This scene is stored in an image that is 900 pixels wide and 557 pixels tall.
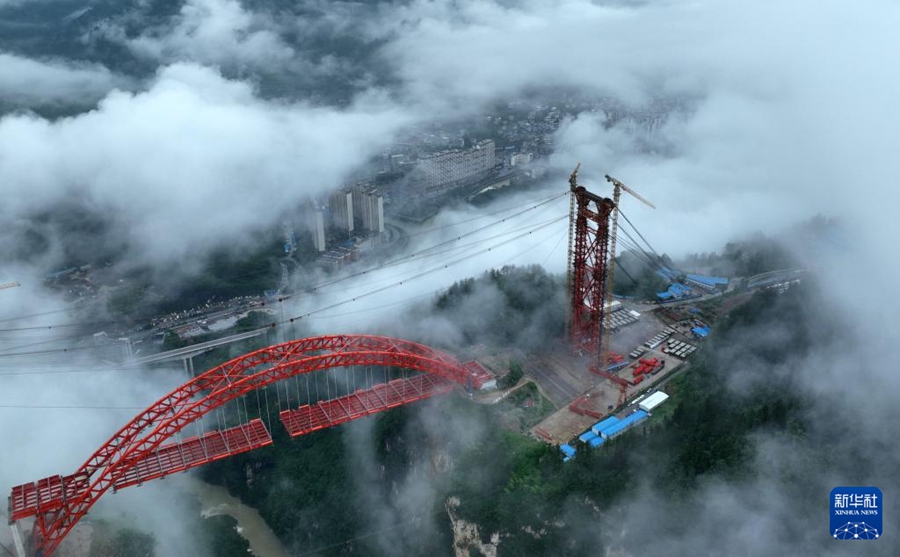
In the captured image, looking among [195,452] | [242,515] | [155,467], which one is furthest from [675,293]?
[155,467]

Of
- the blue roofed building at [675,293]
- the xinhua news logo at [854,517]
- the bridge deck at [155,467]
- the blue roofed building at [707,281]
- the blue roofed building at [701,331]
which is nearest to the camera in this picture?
the xinhua news logo at [854,517]

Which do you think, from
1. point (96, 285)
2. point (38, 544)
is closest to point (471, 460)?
point (38, 544)

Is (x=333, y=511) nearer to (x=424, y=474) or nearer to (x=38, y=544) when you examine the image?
(x=424, y=474)

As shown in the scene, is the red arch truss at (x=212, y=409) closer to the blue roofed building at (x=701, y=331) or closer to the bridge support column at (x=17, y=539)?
the bridge support column at (x=17, y=539)

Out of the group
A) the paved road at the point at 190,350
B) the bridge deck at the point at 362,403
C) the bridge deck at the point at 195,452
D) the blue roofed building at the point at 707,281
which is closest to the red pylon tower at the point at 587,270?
the bridge deck at the point at 362,403

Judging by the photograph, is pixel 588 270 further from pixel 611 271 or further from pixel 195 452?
pixel 195 452
